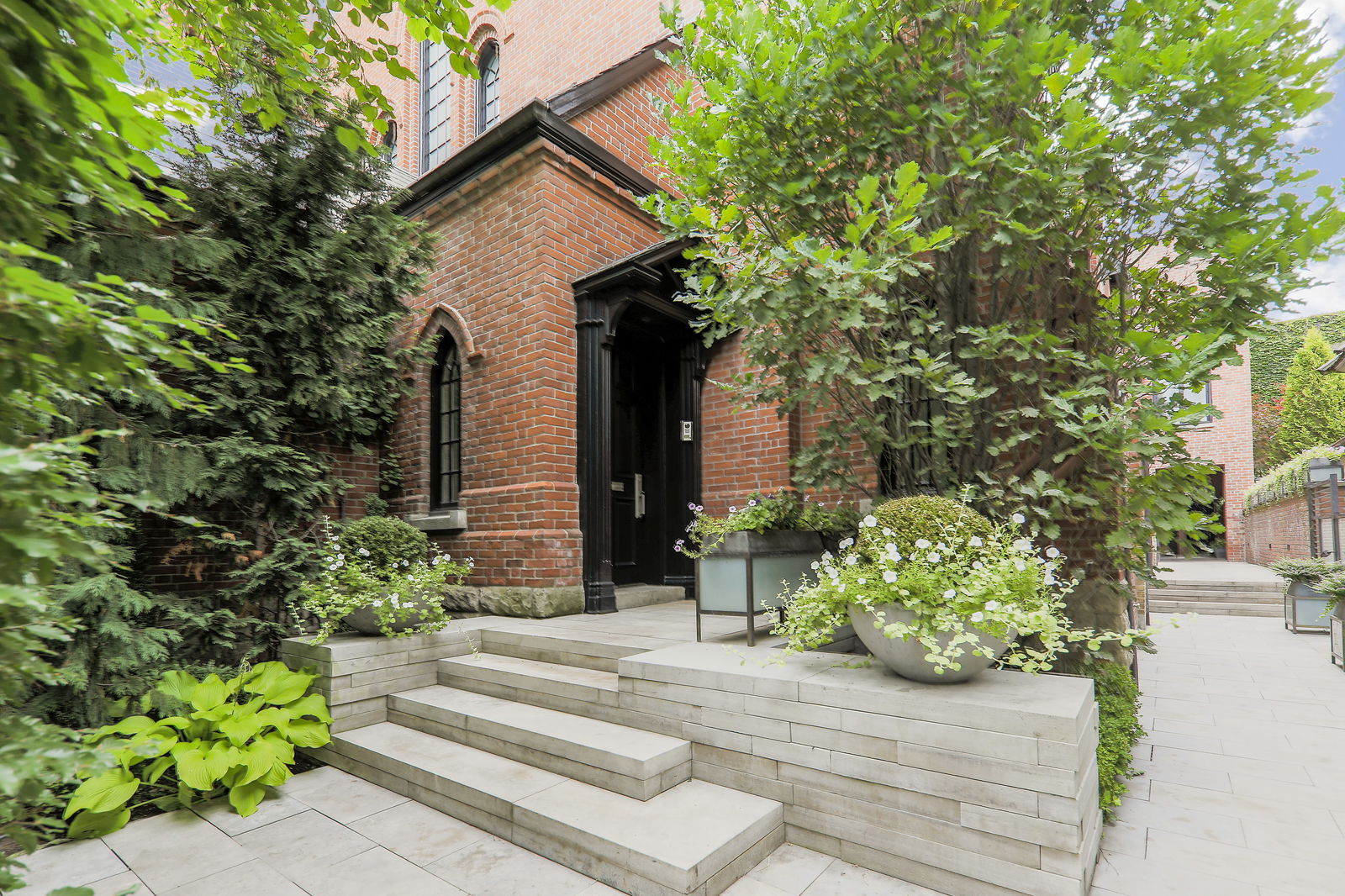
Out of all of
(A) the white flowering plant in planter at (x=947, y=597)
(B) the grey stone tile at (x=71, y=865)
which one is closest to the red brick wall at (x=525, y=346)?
(B) the grey stone tile at (x=71, y=865)

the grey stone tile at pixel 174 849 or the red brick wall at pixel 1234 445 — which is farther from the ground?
the red brick wall at pixel 1234 445

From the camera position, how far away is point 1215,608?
10641mm

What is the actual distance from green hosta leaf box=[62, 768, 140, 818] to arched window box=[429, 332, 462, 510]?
3.42m

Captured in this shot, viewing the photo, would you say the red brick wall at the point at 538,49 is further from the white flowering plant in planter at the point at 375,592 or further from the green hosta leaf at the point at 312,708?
the green hosta leaf at the point at 312,708

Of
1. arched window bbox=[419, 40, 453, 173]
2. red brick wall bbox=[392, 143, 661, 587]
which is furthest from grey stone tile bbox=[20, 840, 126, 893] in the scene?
arched window bbox=[419, 40, 453, 173]

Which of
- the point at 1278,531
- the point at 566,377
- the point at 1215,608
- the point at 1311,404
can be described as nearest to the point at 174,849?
the point at 566,377

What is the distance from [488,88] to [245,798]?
34.0ft

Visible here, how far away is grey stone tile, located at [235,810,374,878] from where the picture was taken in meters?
2.60

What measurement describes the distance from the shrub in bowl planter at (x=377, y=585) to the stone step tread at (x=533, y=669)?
12.3 inches

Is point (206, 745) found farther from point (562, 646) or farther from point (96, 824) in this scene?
point (562, 646)

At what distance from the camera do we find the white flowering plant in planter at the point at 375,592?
4027mm

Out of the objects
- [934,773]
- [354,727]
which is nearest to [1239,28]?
[934,773]

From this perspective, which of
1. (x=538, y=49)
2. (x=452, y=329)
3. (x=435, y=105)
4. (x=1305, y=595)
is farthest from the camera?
(x=435, y=105)

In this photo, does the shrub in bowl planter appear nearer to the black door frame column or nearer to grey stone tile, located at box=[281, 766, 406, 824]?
grey stone tile, located at box=[281, 766, 406, 824]
